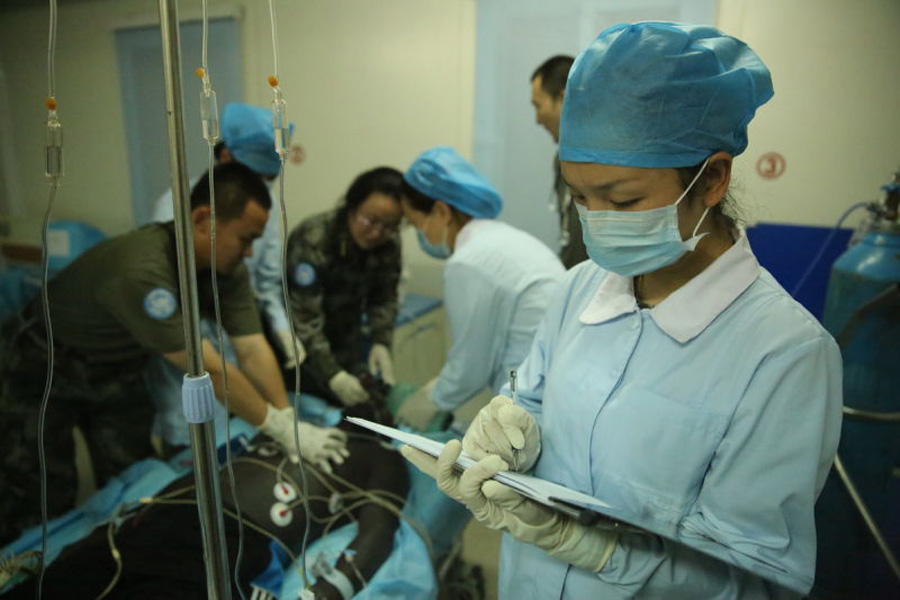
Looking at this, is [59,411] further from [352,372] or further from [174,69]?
[174,69]

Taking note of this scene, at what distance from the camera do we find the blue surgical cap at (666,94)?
0.69 meters

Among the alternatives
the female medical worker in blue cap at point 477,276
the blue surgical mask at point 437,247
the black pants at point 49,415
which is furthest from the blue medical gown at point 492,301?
the black pants at point 49,415

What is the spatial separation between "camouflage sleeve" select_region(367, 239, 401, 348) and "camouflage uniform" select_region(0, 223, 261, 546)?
1.82 ft

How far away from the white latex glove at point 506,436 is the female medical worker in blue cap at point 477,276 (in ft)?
2.20

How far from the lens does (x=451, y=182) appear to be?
1672 millimetres

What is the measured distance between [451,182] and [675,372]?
1.06 metres

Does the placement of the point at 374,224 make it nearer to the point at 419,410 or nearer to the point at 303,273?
the point at 303,273

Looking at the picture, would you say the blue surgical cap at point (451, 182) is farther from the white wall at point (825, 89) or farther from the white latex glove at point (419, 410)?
the white wall at point (825, 89)

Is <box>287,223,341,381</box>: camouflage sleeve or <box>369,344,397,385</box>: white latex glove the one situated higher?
<box>287,223,341,381</box>: camouflage sleeve

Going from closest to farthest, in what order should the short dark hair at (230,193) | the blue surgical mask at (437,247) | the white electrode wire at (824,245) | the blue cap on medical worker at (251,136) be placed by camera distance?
the white electrode wire at (824,245) < the short dark hair at (230,193) < the blue surgical mask at (437,247) < the blue cap on medical worker at (251,136)

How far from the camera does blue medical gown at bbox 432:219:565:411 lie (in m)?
1.58

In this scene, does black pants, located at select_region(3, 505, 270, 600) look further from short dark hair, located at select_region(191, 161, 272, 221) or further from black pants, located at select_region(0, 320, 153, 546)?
short dark hair, located at select_region(191, 161, 272, 221)

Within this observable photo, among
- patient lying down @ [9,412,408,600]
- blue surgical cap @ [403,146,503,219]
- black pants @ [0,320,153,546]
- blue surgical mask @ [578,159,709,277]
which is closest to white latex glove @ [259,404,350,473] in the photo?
patient lying down @ [9,412,408,600]

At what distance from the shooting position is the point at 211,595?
0.82 metres
